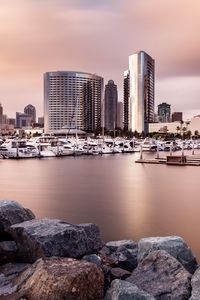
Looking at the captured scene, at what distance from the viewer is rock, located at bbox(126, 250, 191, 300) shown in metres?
10.6

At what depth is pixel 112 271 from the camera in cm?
1203

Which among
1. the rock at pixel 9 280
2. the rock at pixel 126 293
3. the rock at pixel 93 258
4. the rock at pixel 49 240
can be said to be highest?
the rock at pixel 49 240

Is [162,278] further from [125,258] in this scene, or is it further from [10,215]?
[10,215]

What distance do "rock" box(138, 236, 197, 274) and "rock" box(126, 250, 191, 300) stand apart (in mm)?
1308

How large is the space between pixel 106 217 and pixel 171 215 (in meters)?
4.42

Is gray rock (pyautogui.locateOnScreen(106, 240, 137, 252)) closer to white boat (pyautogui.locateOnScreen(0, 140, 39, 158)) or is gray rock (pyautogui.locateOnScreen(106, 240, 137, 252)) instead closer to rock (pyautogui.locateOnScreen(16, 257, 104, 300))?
rock (pyautogui.locateOnScreen(16, 257, 104, 300))

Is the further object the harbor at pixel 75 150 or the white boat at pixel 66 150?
the white boat at pixel 66 150

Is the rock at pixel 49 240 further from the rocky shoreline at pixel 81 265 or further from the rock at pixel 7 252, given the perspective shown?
the rock at pixel 7 252

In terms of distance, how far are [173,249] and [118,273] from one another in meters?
2.14

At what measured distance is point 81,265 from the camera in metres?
10.2

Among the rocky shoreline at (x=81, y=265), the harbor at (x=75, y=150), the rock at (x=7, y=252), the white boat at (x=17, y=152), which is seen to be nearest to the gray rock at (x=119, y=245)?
the rocky shoreline at (x=81, y=265)

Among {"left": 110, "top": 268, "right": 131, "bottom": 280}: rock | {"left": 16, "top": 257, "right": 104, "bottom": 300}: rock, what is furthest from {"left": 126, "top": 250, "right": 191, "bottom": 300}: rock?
{"left": 16, "top": 257, "right": 104, "bottom": 300}: rock

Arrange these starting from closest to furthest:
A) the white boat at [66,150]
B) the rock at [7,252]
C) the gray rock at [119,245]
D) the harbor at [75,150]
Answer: the rock at [7,252] < the gray rock at [119,245] < the harbor at [75,150] < the white boat at [66,150]

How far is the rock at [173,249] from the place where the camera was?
1311 centimetres
